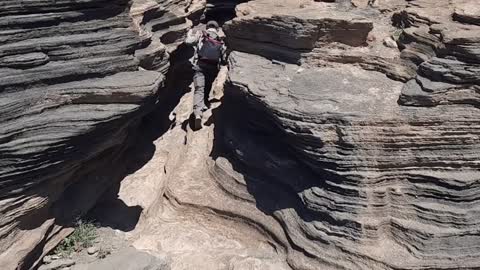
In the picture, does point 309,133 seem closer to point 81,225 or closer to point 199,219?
point 199,219

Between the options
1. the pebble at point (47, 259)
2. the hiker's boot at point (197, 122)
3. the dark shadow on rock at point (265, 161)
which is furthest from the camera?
the hiker's boot at point (197, 122)

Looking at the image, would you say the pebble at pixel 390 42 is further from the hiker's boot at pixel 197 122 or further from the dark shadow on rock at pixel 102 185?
the hiker's boot at pixel 197 122

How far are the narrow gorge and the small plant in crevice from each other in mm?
138

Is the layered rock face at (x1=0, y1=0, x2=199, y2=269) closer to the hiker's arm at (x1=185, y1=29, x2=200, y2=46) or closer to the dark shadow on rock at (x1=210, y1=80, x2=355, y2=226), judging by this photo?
the dark shadow on rock at (x1=210, y1=80, x2=355, y2=226)

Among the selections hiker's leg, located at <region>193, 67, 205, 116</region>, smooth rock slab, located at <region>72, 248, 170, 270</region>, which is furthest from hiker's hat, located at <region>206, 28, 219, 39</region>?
smooth rock slab, located at <region>72, 248, 170, 270</region>

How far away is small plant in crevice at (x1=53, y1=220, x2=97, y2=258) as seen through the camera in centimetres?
904

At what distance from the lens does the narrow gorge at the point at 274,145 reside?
8.27m

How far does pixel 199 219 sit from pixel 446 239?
14.0ft

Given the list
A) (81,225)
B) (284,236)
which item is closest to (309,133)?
(284,236)

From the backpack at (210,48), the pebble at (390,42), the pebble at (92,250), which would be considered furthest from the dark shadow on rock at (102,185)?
the pebble at (390,42)

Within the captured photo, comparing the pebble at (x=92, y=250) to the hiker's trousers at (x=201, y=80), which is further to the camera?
the hiker's trousers at (x=201, y=80)

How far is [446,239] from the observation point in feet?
27.7

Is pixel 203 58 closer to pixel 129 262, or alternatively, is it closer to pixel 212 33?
pixel 212 33

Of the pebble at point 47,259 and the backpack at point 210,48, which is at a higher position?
the backpack at point 210,48
